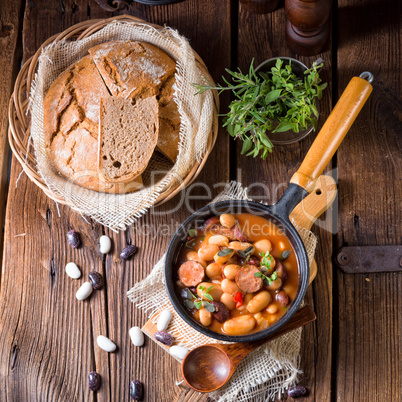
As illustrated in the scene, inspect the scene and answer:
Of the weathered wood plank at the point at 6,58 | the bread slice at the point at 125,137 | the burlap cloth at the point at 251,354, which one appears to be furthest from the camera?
the weathered wood plank at the point at 6,58

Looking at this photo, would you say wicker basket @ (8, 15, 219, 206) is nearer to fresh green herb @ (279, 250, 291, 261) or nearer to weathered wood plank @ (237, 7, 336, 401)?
weathered wood plank @ (237, 7, 336, 401)

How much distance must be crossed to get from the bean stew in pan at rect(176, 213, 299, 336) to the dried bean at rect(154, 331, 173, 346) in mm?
224

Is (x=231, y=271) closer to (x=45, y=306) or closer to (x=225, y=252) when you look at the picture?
(x=225, y=252)

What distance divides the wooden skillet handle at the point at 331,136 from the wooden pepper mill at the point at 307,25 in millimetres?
250

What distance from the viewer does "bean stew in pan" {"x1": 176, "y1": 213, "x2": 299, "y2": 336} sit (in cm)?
154

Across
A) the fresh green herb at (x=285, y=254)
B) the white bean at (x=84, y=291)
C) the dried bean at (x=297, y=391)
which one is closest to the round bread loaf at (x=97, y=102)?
the white bean at (x=84, y=291)

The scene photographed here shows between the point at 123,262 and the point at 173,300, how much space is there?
385 mm

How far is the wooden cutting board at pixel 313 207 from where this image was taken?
1.75 meters

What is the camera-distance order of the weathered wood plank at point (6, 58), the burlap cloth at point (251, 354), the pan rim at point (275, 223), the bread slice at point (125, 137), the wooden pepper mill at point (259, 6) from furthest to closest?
the weathered wood plank at point (6, 58)
the wooden pepper mill at point (259, 6)
the burlap cloth at point (251, 354)
the bread slice at point (125, 137)
the pan rim at point (275, 223)

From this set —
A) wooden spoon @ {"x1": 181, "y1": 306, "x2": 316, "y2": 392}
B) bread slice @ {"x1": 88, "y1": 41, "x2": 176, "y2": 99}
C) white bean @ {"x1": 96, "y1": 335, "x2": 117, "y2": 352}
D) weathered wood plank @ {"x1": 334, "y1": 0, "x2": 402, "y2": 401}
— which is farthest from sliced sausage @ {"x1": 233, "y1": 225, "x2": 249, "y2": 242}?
white bean @ {"x1": 96, "y1": 335, "x2": 117, "y2": 352}

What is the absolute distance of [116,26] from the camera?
1.77 m

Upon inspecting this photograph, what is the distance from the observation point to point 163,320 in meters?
1.76

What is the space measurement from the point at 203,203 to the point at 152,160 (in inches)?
10.0

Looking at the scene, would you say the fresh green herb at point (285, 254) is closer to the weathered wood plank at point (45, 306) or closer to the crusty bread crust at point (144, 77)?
the crusty bread crust at point (144, 77)
